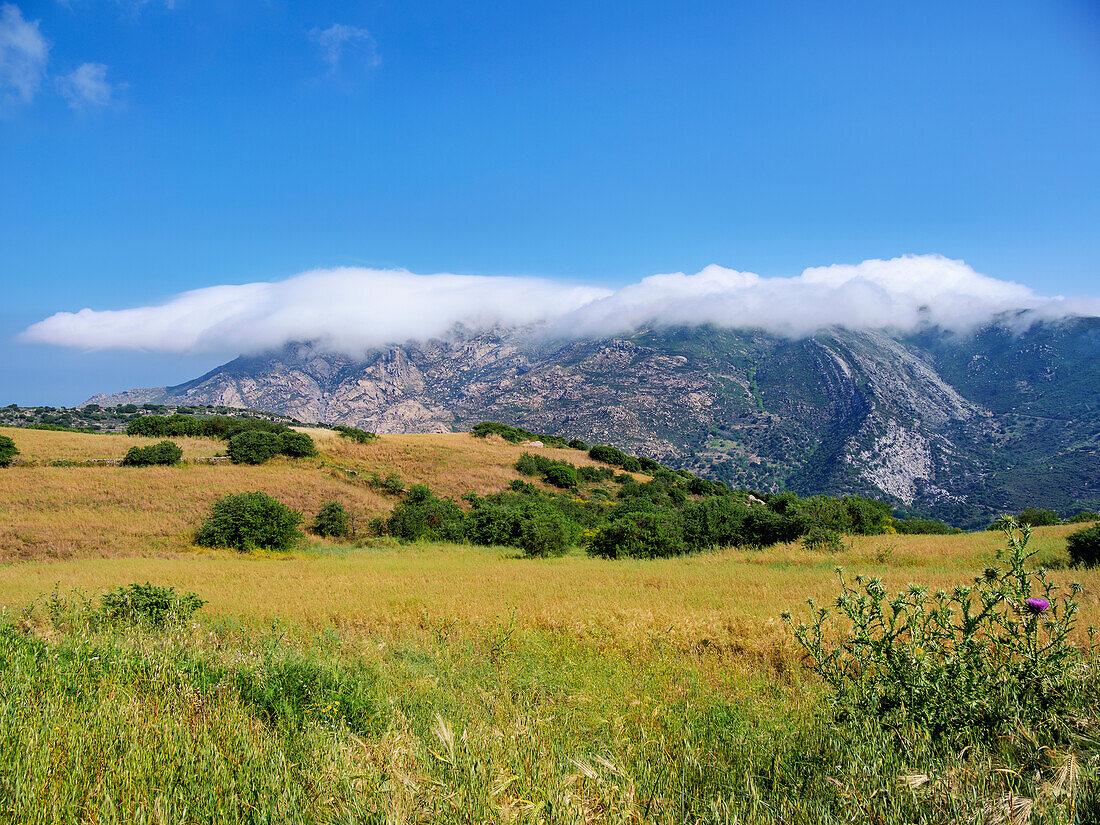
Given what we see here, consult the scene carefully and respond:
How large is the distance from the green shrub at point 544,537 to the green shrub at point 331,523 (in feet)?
36.9

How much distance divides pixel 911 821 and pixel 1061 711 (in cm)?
145

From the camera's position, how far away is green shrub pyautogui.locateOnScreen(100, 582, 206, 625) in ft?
26.2

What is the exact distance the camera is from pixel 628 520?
81.6 ft

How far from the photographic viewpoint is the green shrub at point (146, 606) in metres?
7.98

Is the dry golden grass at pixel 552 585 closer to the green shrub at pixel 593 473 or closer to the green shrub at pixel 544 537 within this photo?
the green shrub at pixel 544 537

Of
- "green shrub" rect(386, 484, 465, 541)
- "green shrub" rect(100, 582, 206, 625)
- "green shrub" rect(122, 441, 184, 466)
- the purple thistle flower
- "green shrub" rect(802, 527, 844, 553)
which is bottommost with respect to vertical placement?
"green shrub" rect(386, 484, 465, 541)

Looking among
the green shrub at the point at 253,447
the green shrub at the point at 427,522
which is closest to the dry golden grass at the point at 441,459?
the green shrub at the point at 253,447

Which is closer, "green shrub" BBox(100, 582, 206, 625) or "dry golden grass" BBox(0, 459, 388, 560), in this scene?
"green shrub" BBox(100, 582, 206, 625)

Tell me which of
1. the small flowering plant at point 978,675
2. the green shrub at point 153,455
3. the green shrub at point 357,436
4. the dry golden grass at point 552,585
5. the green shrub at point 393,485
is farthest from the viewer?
the green shrub at point 357,436

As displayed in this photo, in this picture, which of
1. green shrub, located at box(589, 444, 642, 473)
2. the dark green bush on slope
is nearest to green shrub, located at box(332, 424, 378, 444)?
the dark green bush on slope

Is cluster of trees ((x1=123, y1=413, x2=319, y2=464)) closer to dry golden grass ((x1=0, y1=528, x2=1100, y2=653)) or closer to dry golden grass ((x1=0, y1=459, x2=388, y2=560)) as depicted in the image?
dry golden grass ((x1=0, y1=459, x2=388, y2=560))

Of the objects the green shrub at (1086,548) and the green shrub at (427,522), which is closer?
the green shrub at (1086,548)

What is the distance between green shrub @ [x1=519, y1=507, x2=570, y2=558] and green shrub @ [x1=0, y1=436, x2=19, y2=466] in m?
35.1

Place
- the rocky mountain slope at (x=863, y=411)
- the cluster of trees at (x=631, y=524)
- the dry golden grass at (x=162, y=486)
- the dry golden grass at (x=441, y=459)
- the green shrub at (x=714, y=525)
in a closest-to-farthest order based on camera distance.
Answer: the cluster of trees at (x=631, y=524)
the dry golden grass at (x=162, y=486)
the green shrub at (x=714, y=525)
the dry golden grass at (x=441, y=459)
the rocky mountain slope at (x=863, y=411)
